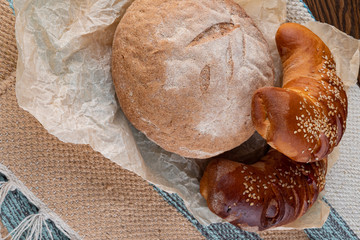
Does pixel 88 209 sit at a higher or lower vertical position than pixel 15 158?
lower

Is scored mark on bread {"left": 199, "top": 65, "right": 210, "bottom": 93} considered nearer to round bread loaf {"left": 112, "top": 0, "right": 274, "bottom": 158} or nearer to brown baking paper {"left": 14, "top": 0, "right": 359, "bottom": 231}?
round bread loaf {"left": 112, "top": 0, "right": 274, "bottom": 158}

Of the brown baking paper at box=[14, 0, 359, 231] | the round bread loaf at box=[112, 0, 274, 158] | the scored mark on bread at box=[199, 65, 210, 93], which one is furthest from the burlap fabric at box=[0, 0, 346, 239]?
the scored mark on bread at box=[199, 65, 210, 93]

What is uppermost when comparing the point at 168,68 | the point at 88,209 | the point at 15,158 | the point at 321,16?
the point at 168,68

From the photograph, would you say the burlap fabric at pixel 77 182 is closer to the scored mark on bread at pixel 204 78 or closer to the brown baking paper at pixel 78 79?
the brown baking paper at pixel 78 79


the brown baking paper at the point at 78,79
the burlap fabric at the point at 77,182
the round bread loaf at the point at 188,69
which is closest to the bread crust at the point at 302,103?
the round bread loaf at the point at 188,69

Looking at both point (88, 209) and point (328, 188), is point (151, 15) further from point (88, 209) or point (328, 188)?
point (328, 188)

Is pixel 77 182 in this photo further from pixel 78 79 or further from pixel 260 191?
pixel 260 191

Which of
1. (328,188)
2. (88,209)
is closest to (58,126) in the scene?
(88,209)
